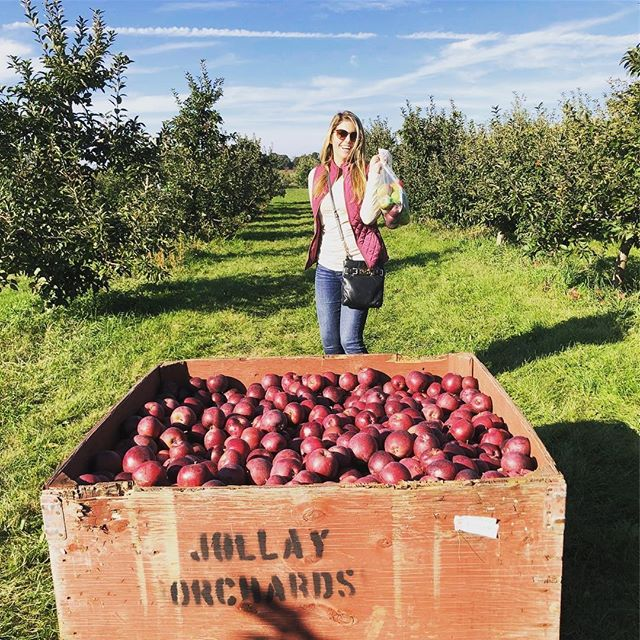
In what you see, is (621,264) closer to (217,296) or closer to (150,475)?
(217,296)

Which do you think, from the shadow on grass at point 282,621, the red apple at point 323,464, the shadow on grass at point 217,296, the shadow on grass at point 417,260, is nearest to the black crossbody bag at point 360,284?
the red apple at point 323,464

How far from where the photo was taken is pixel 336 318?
434cm

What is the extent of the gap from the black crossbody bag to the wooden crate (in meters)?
2.13

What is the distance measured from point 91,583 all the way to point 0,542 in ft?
5.37

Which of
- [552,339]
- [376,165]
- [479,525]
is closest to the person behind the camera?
[479,525]

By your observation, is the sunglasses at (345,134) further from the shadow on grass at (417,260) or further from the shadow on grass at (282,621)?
the shadow on grass at (417,260)

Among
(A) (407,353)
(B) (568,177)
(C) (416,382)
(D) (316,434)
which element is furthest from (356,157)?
(B) (568,177)

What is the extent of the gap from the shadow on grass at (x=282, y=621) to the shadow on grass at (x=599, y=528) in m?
1.21

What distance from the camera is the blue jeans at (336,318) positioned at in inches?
165

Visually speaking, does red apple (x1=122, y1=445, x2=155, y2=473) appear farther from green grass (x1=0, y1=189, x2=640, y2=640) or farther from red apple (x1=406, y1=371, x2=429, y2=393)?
red apple (x1=406, y1=371, x2=429, y2=393)

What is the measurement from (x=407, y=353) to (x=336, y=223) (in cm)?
265

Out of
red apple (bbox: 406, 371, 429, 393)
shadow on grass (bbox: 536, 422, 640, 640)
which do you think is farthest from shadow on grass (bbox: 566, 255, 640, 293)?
red apple (bbox: 406, 371, 429, 393)

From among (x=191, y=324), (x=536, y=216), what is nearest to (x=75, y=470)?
(x=191, y=324)

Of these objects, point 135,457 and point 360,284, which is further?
point 360,284
